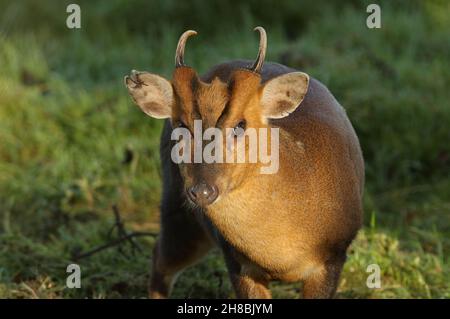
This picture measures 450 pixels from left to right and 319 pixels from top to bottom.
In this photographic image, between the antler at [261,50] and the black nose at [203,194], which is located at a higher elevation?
the antler at [261,50]

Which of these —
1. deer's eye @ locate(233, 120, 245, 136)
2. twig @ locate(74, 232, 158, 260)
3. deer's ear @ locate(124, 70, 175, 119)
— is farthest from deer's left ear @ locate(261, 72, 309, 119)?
twig @ locate(74, 232, 158, 260)

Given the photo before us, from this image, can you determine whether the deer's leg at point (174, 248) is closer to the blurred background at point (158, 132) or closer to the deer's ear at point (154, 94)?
the blurred background at point (158, 132)

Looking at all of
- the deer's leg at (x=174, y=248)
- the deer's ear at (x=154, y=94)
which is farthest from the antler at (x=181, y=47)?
the deer's leg at (x=174, y=248)

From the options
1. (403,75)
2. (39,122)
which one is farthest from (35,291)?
(403,75)

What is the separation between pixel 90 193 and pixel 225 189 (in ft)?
10.4

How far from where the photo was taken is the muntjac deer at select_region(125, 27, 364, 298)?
4.08 metres

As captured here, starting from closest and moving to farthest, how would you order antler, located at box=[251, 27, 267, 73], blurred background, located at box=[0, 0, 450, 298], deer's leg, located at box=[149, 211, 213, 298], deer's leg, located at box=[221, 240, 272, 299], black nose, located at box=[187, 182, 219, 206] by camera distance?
black nose, located at box=[187, 182, 219, 206], antler, located at box=[251, 27, 267, 73], deer's leg, located at box=[221, 240, 272, 299], deer's leg, located at box=[149, 211, 213, 298], blurred background, located at box=[0, 0, 450, 298]

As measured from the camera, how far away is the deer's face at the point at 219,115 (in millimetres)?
4012

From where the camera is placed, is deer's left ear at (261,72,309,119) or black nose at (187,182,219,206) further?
deer's left ear at (261,72,309,119)

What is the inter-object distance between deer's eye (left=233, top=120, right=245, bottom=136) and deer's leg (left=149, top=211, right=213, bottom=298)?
1.04 meters

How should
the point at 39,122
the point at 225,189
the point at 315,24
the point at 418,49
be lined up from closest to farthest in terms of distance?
the point at 225,189, the point at 39,122, the point at 418,49, the point at 315,24

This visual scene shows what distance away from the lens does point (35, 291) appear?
17.5ft

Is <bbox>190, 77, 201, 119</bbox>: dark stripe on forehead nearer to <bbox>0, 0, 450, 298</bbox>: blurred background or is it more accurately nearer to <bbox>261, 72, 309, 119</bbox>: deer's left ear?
<bbox>261, 72, 309, 119</bbox>: deer's left ear
